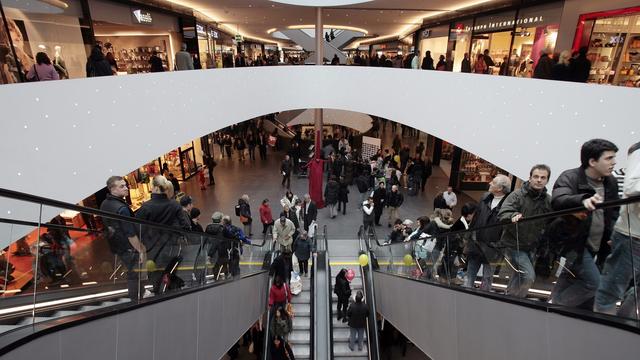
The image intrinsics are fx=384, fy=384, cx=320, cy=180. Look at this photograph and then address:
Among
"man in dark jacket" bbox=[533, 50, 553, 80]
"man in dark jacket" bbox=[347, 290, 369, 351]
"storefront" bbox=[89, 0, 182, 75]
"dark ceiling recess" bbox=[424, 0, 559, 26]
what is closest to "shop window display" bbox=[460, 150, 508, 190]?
"dark ceiling recess" bbox=[424, 0, 559, 26]

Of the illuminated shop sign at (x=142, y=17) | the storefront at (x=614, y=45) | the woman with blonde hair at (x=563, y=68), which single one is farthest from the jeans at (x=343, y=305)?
the illuminated shop sign at (x=142, y=17)

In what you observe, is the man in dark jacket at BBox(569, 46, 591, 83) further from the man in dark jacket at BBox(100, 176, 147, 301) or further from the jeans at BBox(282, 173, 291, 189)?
the jeans at BBox(282, 173, 291, 189)

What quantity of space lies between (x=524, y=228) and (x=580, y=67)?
5.45m

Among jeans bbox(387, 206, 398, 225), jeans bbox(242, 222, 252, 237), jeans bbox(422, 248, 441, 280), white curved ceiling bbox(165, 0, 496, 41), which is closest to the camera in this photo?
jeans bbox(422, 248, 441, 280)

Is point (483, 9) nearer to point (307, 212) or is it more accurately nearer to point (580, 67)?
point (580, 67)

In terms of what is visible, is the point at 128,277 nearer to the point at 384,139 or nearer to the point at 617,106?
the point at 617,106

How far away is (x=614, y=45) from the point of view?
8.84m

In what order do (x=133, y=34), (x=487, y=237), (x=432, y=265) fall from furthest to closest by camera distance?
(x=133, y=34) < (x=432, y=265) < (x=487, y=237)


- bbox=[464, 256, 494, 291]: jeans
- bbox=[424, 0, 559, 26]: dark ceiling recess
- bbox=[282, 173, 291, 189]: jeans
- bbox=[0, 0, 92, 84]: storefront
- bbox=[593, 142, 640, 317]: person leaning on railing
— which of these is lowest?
bbox=[282, 173, 291, 189]: jeans

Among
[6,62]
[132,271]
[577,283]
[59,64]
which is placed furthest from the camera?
[59,64]

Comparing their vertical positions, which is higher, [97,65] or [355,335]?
[97,65]

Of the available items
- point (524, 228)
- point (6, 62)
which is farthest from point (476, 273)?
point (6, 62)

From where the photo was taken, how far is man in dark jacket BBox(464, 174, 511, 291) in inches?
166

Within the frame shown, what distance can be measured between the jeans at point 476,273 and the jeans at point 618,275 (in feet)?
5.08
